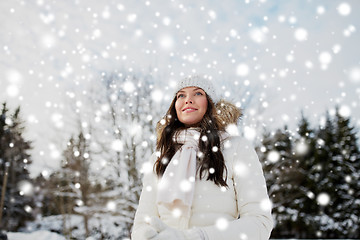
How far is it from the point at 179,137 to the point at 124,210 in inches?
332

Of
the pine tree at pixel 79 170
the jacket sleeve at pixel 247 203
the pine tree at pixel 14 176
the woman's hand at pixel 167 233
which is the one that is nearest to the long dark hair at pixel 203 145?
the jacket sleeve at pixel 247 203

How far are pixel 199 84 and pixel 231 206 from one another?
107cm

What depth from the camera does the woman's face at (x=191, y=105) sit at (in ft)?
Answer: 7.13

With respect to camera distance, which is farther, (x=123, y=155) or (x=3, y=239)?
(x=123, y=155)

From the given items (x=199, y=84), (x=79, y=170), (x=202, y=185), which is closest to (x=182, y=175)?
(x=202, y=185)

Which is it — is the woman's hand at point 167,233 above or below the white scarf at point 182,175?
below

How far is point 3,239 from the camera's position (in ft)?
25.6

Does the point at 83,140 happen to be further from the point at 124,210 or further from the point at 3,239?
the point at 3,239

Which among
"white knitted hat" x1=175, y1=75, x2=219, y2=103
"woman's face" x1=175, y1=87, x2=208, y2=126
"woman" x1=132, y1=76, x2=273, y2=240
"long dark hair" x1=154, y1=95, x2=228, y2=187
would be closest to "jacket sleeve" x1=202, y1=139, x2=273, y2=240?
"woman" x1=132, y1=76, x2=273, y2=240

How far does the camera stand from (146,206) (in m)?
1.87

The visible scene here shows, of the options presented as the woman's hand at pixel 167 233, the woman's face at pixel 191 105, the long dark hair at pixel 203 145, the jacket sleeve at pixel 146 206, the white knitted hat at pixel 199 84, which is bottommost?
the woman's hand at pixel 167 233

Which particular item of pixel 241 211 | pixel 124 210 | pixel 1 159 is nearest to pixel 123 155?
pixel 124 210

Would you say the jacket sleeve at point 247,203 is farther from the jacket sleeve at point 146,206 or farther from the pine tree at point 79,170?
the pine tree at point 79,170

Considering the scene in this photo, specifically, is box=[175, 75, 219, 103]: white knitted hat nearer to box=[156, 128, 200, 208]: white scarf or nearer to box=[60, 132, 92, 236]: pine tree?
box=[156, 128, 200, 208]: white scarf
